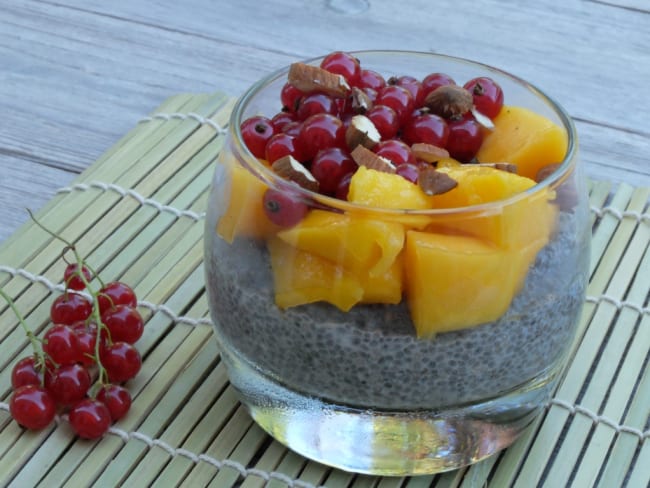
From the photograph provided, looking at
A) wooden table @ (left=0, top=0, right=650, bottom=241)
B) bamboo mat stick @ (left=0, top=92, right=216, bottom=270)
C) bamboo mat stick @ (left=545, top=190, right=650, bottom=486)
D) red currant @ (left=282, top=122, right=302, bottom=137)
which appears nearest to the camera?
red currant @ (left=282, top=122, right=302, bottom=137)

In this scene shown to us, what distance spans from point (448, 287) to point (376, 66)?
12.0 inches

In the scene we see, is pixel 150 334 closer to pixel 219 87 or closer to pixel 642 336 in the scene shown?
pixel 642 336

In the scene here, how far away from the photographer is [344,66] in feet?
3.04

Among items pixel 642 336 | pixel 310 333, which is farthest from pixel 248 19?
pixel 310 333

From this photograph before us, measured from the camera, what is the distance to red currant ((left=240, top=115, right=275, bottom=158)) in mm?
888

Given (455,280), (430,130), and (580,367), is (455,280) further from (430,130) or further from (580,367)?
(580,367)

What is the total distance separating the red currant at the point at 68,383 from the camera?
0.99 meters

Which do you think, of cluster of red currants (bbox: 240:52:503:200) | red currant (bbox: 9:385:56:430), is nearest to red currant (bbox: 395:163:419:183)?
cluster of red currants (bbox: 240:52:503:200)

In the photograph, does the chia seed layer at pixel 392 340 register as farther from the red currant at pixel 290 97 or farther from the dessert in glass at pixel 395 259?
the red currant at pixel 290 97

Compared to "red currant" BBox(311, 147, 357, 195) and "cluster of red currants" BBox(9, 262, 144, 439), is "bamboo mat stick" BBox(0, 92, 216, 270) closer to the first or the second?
"cluster of red currants" BBox(9, 262, 144, 439)

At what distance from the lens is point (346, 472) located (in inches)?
37.5

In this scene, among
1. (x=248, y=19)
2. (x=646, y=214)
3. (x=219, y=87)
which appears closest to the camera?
(x=646, y=214)

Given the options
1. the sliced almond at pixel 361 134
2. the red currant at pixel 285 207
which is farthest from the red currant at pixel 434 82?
the red currant at pixel 285 207

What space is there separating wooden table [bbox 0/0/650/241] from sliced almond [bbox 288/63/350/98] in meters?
0.59
